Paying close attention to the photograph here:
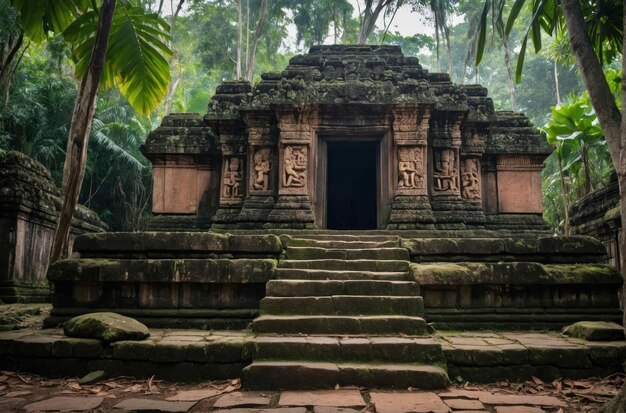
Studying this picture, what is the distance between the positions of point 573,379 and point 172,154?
738 cm

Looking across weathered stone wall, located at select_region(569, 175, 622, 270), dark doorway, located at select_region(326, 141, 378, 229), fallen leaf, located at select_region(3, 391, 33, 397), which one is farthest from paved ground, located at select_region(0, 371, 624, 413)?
dark doorway, located at select_region(326, 141, 378, 229)

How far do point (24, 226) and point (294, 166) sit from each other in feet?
17.5

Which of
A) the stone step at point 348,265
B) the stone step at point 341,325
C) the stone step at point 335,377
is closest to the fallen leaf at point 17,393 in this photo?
the stone step at point 335,377

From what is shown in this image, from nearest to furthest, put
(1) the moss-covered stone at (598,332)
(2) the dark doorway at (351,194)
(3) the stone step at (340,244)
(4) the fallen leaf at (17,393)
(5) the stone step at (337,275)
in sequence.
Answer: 1. (4) the fallen leaf at (17,393)
2. (1) the moss-covered stone at (598,332)
3. (5) the stone step at (337,275)
4. (3) the stone step at (340,244)
5. (2) the dark doorway at (351,194)

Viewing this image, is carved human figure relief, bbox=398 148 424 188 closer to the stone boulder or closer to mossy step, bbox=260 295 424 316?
mossy step, bbox=260 295 424 316

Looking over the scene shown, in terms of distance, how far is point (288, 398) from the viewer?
3.63 m

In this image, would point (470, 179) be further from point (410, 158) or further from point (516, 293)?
point (516, 293)

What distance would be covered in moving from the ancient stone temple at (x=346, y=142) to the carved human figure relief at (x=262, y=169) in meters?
0.02

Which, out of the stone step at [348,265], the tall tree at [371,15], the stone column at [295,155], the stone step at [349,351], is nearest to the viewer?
the stone step at [349,351]

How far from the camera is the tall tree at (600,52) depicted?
3205 mm

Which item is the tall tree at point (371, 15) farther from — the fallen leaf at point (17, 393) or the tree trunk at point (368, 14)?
the fallen leaf at point (17, 393)

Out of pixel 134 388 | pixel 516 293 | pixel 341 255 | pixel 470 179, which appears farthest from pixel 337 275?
pixel 470 179

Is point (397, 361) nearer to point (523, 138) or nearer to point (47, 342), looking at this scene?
point (47, 342)

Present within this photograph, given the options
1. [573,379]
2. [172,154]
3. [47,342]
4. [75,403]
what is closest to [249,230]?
[172,154]
